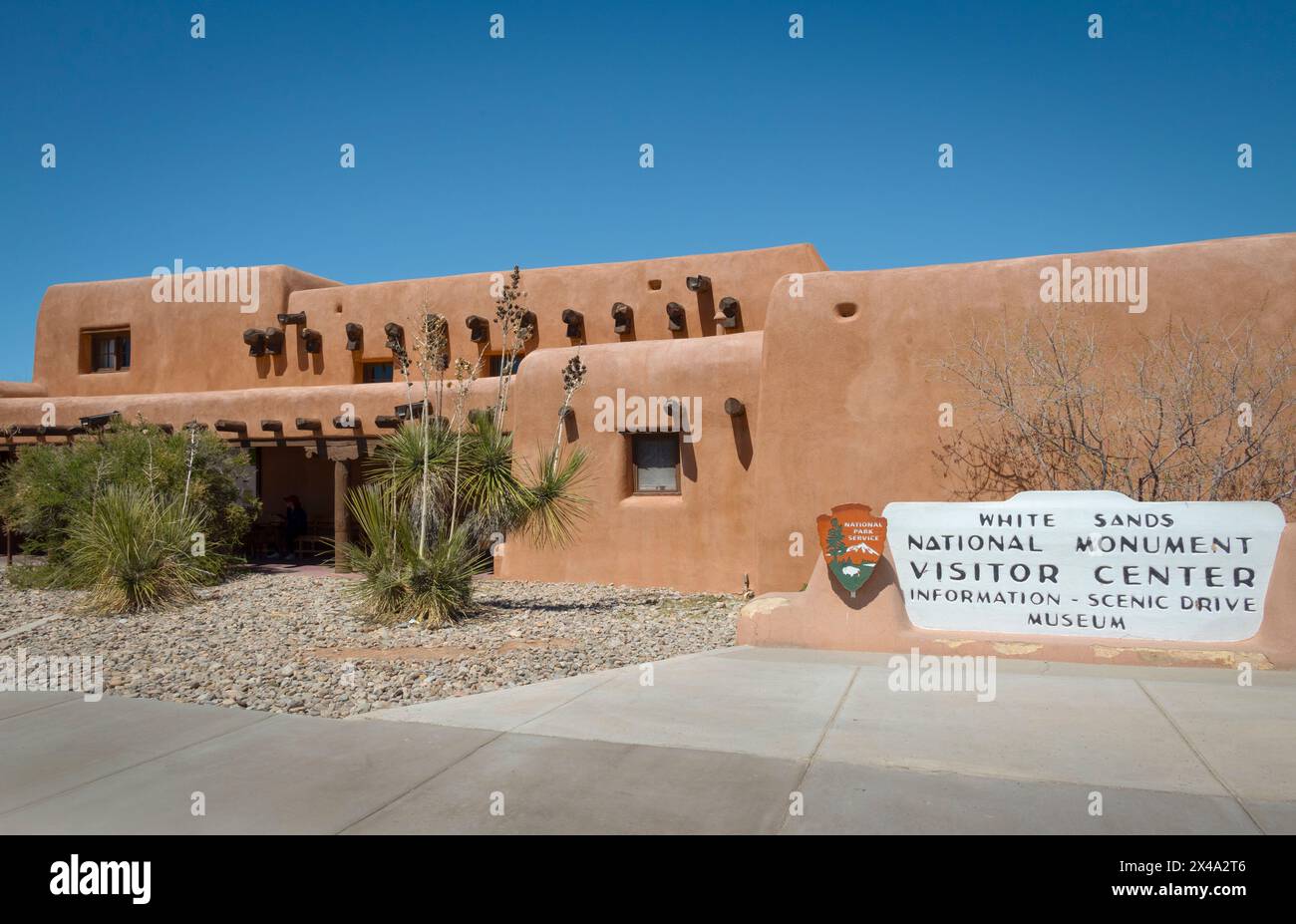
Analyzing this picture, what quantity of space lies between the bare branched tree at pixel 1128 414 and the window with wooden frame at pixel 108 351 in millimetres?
20623

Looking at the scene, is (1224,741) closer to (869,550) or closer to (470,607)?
(869,550)

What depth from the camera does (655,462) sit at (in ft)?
48.6

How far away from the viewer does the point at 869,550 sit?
8.08 m

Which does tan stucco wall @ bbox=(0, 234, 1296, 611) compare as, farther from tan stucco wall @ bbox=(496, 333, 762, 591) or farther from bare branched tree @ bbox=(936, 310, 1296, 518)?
bare branched tree @ bbox=(936, 310, 1296, 518)

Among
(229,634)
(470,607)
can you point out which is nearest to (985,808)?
(470,607)

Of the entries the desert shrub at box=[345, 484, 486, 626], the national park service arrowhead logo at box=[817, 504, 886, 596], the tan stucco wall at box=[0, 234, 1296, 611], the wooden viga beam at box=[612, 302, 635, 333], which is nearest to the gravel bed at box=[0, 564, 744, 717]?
the desert shrub at box=[345, 484, 486, 626]

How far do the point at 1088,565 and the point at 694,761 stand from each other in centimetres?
434

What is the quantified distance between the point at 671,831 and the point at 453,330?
17.3 metres

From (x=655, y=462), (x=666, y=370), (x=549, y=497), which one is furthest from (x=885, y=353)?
(x=549, y=497)

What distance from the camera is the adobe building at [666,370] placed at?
11539 mm

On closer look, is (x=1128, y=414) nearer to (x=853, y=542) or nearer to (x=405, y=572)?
(x=853, y=542)

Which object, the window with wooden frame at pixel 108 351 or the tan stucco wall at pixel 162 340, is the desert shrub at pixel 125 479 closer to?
the tan stucco wall at pixel 162 340

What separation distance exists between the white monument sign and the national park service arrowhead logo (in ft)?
0.64

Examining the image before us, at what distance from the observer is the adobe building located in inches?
454
